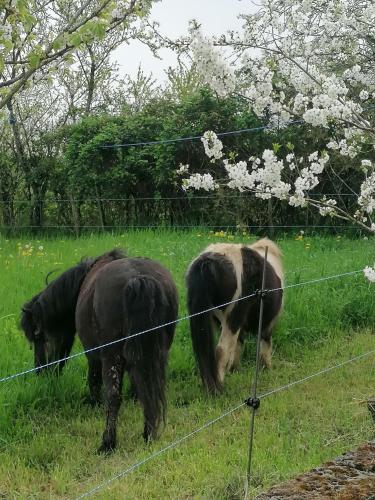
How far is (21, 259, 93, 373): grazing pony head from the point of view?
5.70m

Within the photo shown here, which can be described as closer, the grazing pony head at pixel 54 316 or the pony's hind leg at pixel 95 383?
the pony's hind leg at pixel 95 383

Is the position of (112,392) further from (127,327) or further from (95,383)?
(95,383)

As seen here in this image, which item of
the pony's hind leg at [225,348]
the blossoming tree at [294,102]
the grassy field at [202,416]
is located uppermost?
the blossoming tree at [294,102]

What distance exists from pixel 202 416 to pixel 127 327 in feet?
3.62

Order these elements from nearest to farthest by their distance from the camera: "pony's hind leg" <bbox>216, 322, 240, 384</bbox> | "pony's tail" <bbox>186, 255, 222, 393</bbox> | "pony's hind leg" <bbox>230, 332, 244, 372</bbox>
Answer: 1. "pony's tail" <bbox>186, 255, 222, 393</bbox>
2. "pony's hind leg" <bbox>216, 322, 240, 384</bbox>
3. "pony's hind leg" <bbox>230, 332, 244, 372</bbox>

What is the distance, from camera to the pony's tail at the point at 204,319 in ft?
19.1

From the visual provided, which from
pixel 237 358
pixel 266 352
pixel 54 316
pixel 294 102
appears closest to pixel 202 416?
pixel 237 358

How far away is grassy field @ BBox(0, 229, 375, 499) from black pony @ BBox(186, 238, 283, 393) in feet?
0.87

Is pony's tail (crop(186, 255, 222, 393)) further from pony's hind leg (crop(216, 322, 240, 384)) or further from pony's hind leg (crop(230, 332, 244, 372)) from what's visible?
pony's hind leg (crop(230, 332, 244, 372))

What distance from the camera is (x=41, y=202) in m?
15.6

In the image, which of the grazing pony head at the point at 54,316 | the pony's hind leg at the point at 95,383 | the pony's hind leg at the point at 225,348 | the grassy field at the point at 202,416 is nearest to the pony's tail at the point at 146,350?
the grassy field at the point at 202,416

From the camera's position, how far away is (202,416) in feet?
17.5

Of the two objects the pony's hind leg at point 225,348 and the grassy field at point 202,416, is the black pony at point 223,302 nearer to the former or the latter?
the pony's hind leg at point 225,348

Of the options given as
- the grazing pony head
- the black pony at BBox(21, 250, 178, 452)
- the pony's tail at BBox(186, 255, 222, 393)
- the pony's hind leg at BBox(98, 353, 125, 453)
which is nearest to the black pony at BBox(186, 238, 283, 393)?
the pony's tail at BBox(186, 255, 222, 393)
